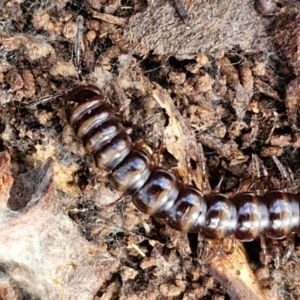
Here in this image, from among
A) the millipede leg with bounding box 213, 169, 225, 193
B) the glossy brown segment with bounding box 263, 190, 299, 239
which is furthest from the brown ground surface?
the glossy brown segment with bounding box 263, 190, 299, 239

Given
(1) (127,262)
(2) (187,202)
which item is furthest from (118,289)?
(2) (187,202)

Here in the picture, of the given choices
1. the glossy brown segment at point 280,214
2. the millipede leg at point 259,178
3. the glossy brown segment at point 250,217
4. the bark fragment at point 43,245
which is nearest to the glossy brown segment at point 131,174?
the bark fragment at point 43,245

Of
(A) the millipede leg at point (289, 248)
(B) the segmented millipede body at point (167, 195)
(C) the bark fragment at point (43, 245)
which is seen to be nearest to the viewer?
(C) the bark fragment at point (43, 245)

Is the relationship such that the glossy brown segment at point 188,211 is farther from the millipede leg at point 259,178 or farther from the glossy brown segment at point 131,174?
the millipede leg at point 259,178

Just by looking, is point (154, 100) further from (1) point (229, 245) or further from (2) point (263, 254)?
(2) point (263, 254)

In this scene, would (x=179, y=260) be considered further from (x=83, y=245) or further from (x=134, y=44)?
(x=134, y=44)

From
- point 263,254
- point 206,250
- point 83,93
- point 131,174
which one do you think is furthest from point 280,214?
point 83,93

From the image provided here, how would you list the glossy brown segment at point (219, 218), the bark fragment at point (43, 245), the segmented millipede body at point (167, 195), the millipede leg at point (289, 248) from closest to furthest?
the bark fragment at point (43, 245)
the segmented millipede body at point (167, 195)
the glossy brown segment at point (219, 218)
the millipede leg at point (289, 248)

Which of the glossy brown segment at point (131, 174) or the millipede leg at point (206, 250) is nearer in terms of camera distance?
the glossy brown segment at point (131, 174)
